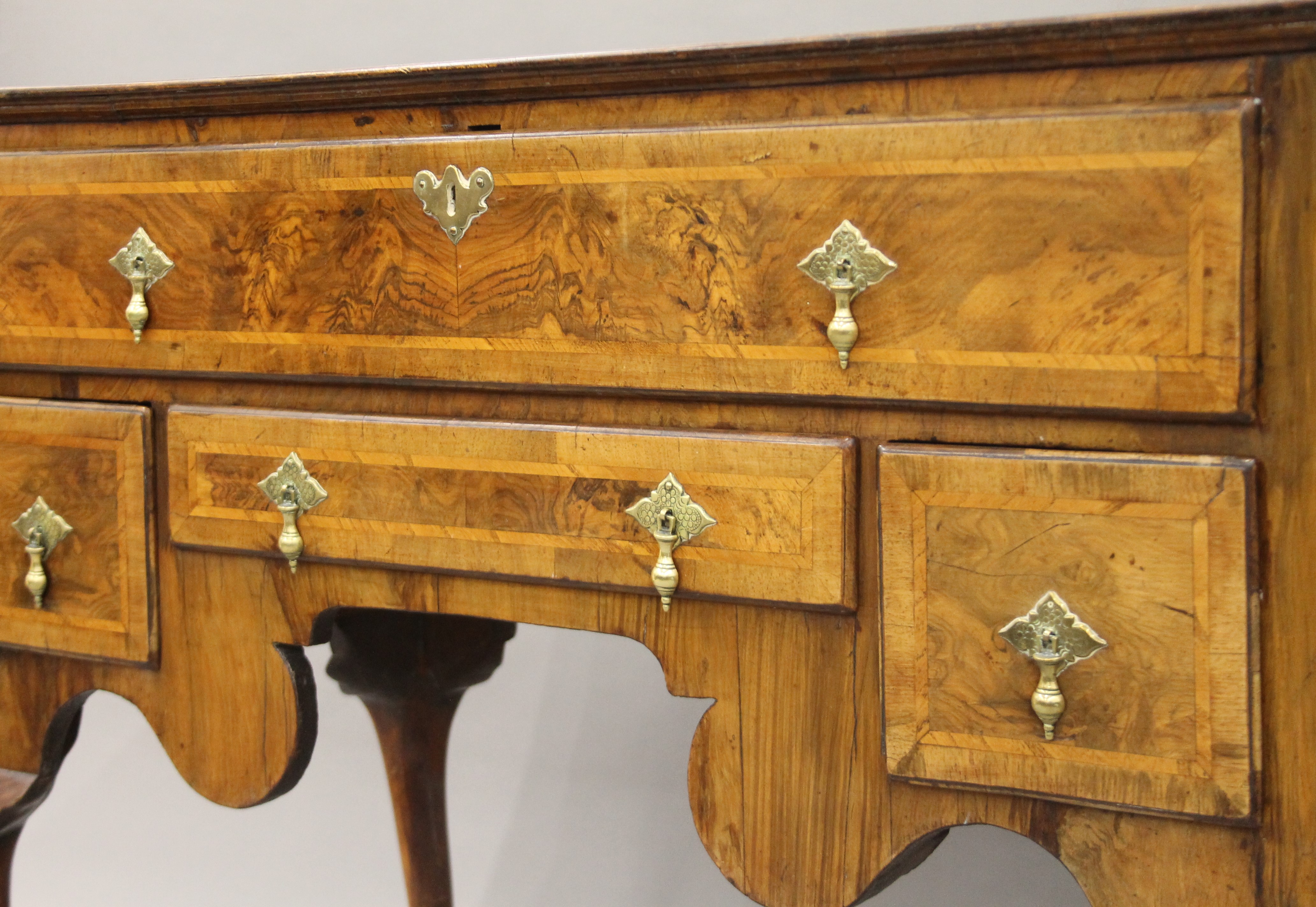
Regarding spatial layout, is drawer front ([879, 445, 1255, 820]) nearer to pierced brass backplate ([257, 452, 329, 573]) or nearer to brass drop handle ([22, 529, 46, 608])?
pierced brass backplate ([257, 452, 329, 573])

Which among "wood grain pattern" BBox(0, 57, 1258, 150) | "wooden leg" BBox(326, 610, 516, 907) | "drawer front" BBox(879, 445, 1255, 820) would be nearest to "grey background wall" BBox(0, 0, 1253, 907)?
"wooden leg" BBox(326, 610, 516, 907)

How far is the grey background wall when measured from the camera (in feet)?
5.43

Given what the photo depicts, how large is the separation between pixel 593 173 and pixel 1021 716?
0.43 m

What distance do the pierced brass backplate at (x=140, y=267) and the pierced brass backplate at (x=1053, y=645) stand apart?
665mm

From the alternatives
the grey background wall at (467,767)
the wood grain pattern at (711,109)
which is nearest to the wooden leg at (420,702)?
the grey background wall at (467,767)

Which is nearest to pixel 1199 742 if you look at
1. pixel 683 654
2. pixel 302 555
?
pixel 683 654

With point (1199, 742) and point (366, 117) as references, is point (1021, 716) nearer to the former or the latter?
point (1199, 742)

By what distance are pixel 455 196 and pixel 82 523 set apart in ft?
1.35

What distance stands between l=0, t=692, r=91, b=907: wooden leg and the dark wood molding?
1.57ft

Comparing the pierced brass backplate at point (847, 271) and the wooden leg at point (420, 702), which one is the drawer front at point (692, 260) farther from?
the wooden leg at point (420, 702)

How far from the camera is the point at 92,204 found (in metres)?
1.03

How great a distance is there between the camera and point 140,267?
101cm

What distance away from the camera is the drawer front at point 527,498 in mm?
847

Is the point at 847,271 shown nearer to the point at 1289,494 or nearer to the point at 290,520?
the point at 1289,494
